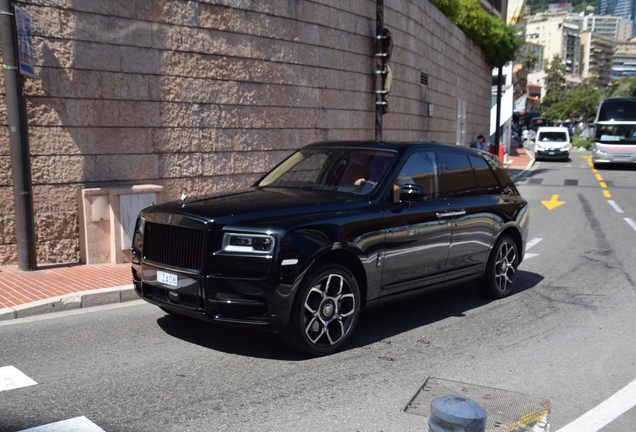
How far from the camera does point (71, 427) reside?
3.73m

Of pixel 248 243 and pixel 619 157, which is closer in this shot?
pixel 248 243

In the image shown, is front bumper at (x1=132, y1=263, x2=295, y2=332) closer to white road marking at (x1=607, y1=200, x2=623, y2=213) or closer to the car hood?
the car hood

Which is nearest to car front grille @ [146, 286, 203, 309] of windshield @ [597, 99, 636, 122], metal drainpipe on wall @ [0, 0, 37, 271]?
metal drainpipe on wall @ [0, 0, 37, 271]

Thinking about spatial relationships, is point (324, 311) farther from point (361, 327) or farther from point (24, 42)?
point (24, 42)

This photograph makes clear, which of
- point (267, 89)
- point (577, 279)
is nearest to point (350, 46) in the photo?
point (267, 89)

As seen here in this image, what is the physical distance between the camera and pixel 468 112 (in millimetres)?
27938

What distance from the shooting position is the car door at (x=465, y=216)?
6.48 m

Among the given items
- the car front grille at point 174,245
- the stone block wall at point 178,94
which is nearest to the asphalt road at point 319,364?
the car front grille at point 174,245

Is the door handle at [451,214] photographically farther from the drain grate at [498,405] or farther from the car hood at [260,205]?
the drain grate at [498,405]

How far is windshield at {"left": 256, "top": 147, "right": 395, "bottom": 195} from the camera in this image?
5.91m

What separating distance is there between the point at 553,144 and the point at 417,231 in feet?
117

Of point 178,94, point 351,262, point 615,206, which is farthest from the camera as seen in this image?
point 615,206

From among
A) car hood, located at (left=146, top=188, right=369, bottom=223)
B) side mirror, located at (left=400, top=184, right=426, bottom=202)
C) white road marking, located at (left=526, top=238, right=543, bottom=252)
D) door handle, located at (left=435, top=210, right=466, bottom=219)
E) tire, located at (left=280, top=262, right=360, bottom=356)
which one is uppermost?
side mirror, located at (left=400, top=184, right=426, bottom=202)

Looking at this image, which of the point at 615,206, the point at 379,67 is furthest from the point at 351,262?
the point at 615,206
